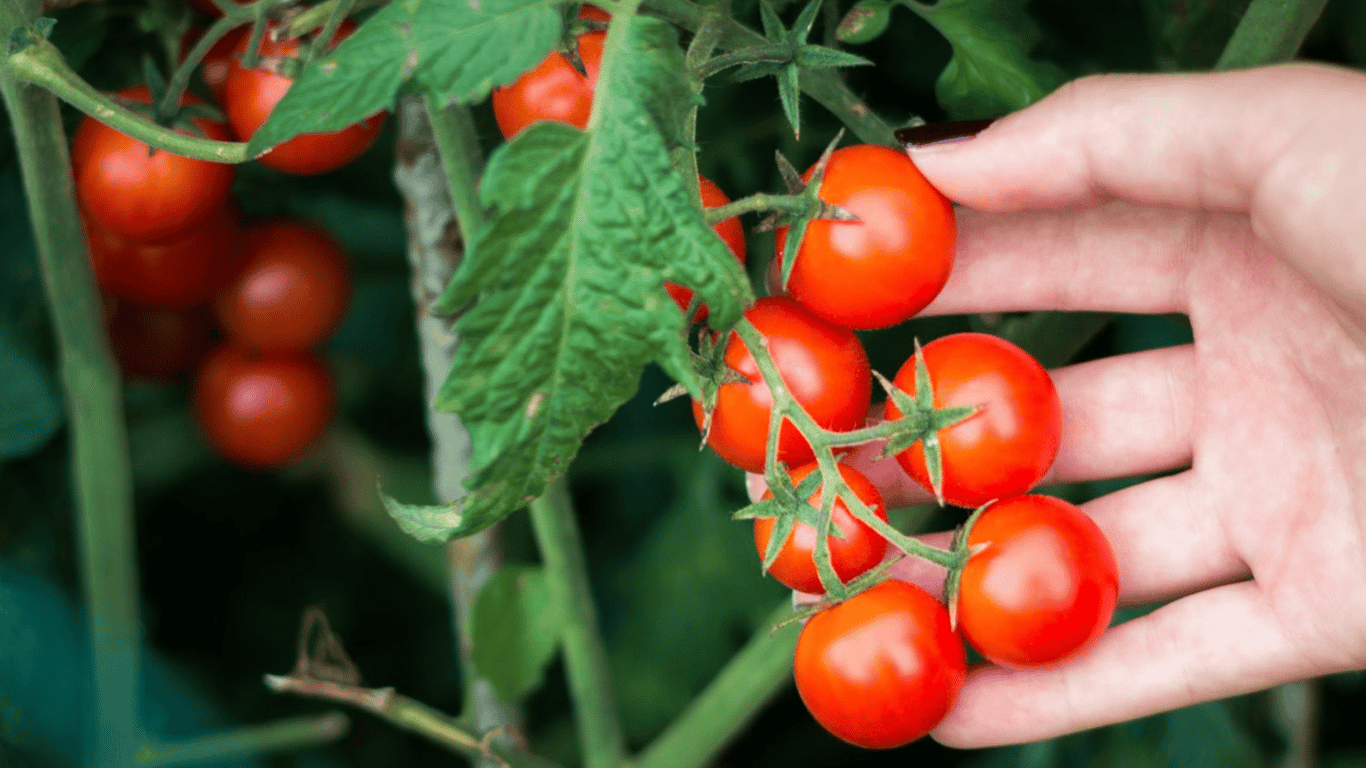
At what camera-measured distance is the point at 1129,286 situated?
817mm

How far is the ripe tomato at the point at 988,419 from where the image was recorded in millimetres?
652

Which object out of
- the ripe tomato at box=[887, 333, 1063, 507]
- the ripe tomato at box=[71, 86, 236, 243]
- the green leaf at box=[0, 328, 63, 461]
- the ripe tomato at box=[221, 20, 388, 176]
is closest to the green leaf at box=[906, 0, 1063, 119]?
the ripe tomato at box=[887, 333, 1063, 507]

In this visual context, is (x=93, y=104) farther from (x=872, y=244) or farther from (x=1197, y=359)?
(x=1197, y=359)

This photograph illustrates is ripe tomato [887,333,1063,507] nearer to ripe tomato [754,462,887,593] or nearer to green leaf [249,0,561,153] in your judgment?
ripe tomato [754,462,887,593]

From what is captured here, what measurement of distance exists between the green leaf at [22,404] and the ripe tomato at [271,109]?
292 mm

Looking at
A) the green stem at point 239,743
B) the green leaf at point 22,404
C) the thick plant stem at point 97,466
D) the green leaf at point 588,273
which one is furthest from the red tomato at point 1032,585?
the green leaf at point 22,404

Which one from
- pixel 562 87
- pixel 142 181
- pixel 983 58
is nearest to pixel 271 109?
pixel 142 181

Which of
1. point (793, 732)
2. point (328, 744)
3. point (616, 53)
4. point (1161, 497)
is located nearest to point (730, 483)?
point (793, 732)

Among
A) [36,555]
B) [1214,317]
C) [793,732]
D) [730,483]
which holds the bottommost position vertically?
[793,732]

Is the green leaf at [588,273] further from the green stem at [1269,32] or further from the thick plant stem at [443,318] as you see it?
the green stem at [1269,32]

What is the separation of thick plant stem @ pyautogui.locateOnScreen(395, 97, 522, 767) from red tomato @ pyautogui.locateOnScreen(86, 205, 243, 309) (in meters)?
0.17

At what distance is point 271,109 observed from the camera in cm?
70

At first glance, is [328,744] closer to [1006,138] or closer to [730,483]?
[730,483]

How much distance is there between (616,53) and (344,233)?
0.71 meters
